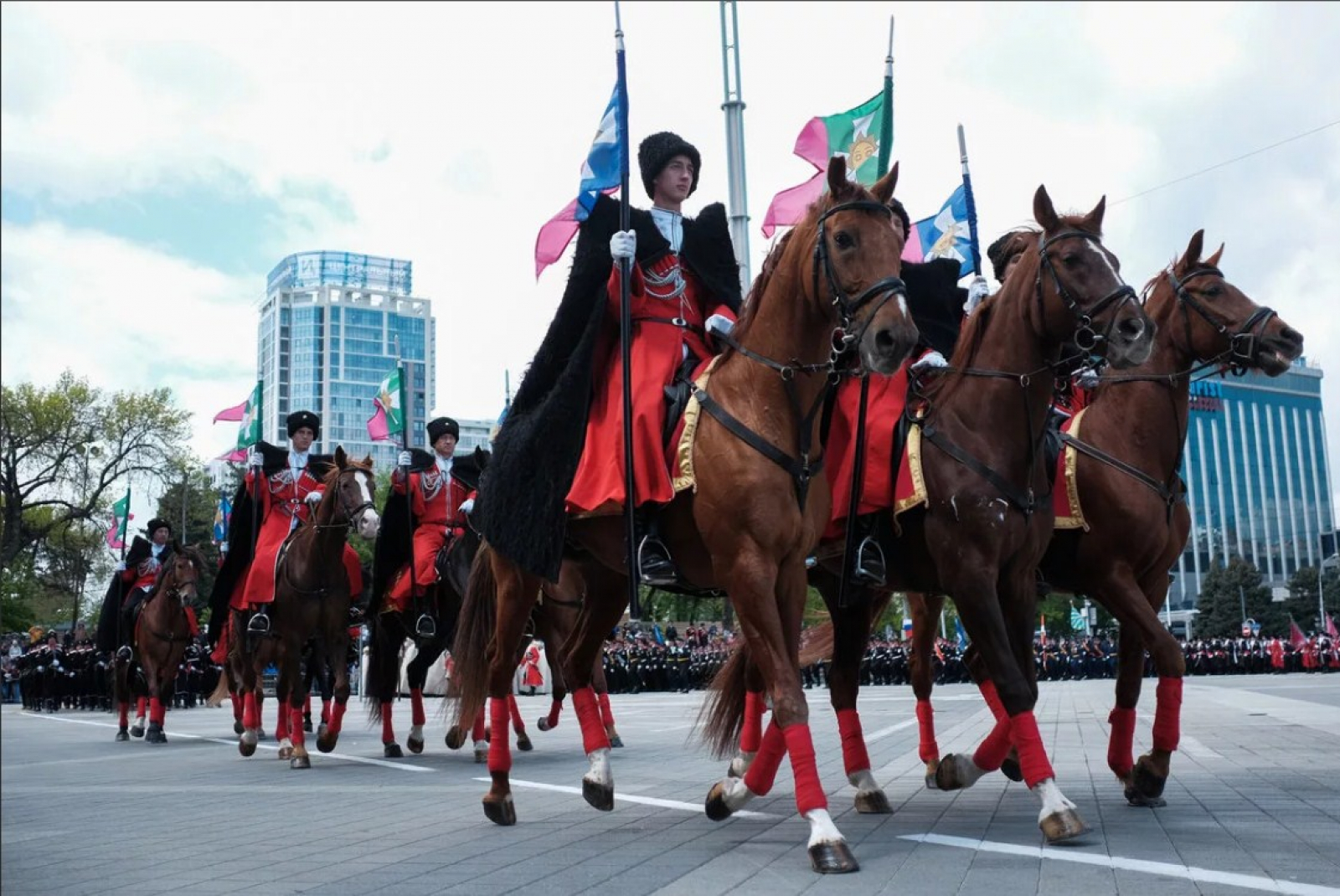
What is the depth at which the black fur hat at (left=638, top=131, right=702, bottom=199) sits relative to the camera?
7730mm

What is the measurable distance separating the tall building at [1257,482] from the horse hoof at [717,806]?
127448mm

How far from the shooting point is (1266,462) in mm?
128750

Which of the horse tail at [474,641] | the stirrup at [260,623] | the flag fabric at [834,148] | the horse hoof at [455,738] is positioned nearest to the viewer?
the horse tail at [474,641]

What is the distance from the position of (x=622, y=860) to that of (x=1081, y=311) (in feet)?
12.3

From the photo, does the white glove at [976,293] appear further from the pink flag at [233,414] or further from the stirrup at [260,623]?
the pink flag at [233,414]

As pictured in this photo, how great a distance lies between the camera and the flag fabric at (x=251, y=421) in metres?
17.9

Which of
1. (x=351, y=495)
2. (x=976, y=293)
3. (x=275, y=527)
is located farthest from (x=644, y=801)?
(x=275, y=527)

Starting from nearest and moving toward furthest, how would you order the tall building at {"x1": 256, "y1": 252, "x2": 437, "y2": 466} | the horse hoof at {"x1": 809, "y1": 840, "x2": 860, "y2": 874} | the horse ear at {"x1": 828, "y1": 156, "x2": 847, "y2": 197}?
the horse hoof at {"x1": 809, "y1": 840, "x2": 860, "y2": 874} → the horse ear at {"x1": 828, "y1": 156, "x2": 847, "y2": 197} → the tall building at {"x1": 256, "y1": 252, "x2": 437, "y2": 466}

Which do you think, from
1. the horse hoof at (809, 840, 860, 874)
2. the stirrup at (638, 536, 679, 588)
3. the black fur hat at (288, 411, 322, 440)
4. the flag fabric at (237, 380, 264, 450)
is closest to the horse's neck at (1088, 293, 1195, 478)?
the stirrup at (638, 536, 679, 588)

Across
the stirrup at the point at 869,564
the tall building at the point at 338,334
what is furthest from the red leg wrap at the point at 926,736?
the tall building at the point at 338,334

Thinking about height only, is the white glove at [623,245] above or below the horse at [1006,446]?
above

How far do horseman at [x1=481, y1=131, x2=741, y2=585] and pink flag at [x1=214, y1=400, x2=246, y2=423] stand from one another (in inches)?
461

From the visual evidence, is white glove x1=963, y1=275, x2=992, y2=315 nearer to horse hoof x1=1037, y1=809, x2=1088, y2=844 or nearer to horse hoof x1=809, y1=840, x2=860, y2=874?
horse hoof x1=1037, y1=809, x2=1088, y2=844

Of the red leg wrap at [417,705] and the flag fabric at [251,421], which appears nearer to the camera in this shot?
the red leg wrap at [417,705]
